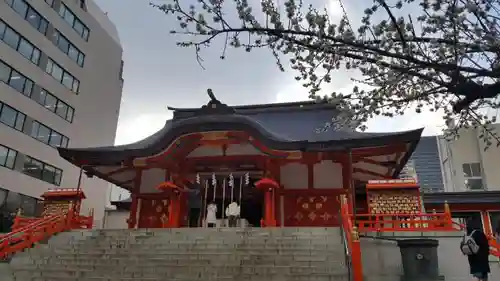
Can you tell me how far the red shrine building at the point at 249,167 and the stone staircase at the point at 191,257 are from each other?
308cm

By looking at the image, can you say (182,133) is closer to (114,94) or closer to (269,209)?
(269,209)

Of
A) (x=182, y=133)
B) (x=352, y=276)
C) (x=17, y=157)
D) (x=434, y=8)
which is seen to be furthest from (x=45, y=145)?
(x=434, y=8)

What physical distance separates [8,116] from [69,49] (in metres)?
6.79

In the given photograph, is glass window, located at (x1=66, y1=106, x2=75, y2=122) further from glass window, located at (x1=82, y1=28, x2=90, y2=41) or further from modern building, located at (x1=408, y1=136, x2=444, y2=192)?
modern building, located at (x1=408, y1=136, x2=444, y2=192)

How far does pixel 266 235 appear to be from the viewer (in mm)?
10273

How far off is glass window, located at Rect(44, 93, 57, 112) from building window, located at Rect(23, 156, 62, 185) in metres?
3.35

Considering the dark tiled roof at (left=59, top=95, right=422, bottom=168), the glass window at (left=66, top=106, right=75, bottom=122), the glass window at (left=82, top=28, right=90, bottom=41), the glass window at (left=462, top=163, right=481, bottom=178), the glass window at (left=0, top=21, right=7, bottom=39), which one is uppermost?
the glass window at (left=82, top=28, right=90, bottom=41)

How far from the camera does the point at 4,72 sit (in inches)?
816

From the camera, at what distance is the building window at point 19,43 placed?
68.3ft

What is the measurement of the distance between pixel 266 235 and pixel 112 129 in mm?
21712

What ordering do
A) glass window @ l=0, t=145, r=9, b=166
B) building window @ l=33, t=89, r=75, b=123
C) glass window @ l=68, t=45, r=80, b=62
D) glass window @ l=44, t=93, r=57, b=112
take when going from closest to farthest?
glass window @ l=0, t=145, r=9, b=166, building window @ l=33, t=89, r=75, b=123, glass window @ l=44, t=93, r=57, b=112, glass window @ l=68, t=45, r=80, b=62

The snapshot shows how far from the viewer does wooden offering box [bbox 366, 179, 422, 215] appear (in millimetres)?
12406

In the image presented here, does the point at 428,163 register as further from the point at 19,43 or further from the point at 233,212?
the point at 19,43

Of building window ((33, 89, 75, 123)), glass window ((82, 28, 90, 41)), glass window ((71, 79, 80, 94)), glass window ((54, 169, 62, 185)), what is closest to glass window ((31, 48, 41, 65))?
building window ((33, 89, 75, 123))
